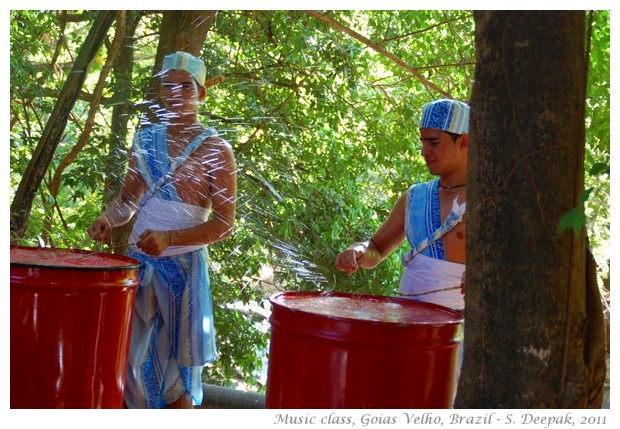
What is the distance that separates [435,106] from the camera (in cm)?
271

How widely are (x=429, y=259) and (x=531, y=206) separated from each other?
2.98 feet

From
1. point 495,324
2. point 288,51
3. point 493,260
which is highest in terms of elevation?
point 288,51

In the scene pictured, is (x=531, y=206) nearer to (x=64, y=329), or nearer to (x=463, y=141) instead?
(x=463, y=141)

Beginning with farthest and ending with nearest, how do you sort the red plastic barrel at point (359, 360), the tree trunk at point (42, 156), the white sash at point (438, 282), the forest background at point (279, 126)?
the forest background at point (279, 126) < the tree trunk at point (42, 156) < the white sash at point (438, 282) < the red plastic barrel at point (359, 360)

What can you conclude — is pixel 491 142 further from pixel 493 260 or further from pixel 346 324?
pixel 346 324

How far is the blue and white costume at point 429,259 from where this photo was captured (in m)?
2.65

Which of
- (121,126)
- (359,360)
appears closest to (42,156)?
(121,126)

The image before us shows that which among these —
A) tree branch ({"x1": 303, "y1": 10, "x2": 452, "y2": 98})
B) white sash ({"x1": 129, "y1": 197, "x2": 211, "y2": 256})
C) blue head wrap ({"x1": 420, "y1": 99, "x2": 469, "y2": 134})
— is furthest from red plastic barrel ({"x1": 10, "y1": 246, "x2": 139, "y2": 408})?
tree branch ({"x1": 303, "y1": 10, "x2": 452, "y2": 98})

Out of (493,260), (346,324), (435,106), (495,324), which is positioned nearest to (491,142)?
(493,260)

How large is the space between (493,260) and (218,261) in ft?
8.55

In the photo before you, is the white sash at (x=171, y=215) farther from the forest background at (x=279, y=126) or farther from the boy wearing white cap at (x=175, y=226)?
the forest background at (x=279, y=126)

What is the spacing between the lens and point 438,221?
273 cm

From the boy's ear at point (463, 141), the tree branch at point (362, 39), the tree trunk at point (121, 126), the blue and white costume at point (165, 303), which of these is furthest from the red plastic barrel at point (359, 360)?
the tree branch at point (362, 39)

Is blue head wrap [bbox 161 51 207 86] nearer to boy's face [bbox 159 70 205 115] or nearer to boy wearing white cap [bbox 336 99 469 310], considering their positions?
boy's face [bbox 159 70 205 115]
